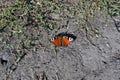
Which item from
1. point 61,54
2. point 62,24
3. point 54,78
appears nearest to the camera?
point 54,78

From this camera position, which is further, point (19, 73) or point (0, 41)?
point (0, 41)

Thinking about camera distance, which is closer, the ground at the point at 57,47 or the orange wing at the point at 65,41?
the ground at the point at 57,47

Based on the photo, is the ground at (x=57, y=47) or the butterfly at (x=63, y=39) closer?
the ground at (x=57, y=47)

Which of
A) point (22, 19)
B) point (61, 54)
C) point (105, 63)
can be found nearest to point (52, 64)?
point (61, 54)

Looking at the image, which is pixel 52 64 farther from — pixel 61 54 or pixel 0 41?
pixel 0 41
